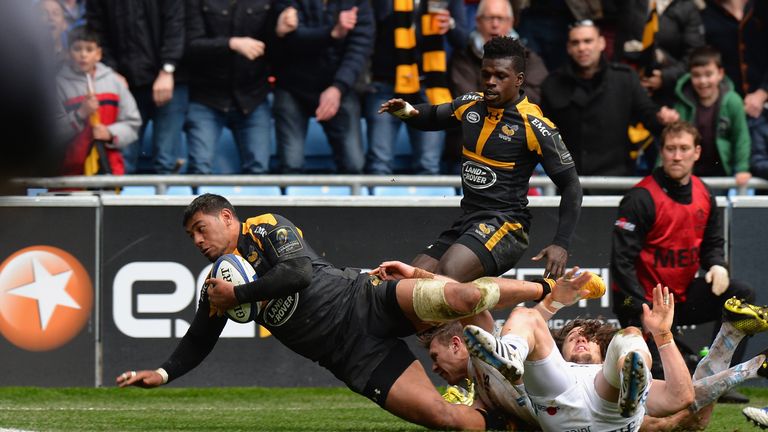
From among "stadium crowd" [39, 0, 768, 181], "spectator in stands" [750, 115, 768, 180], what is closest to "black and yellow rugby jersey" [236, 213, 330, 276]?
"stadium crowd" [39, 0, 768, 181]

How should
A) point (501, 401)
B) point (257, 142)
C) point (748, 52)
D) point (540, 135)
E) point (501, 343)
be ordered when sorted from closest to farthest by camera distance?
point (501, 343) → point (501, 401) → point (540, 135) → point (257, 142) → point (748, 52)

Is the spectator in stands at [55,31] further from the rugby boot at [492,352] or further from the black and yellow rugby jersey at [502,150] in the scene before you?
the black and yellow rugby jersey at [502,150]

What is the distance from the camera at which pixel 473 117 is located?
6.84 m

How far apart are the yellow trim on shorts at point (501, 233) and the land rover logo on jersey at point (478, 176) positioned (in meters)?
Result: 0.27

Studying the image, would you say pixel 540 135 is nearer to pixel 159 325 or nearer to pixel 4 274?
pixel 159 325

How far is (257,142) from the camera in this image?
951 cm

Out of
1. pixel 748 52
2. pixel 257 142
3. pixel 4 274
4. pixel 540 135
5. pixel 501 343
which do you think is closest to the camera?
pixel 501 343

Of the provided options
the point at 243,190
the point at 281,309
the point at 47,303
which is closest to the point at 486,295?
the point at 281,309

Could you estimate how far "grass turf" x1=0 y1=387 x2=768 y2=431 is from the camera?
622 cm

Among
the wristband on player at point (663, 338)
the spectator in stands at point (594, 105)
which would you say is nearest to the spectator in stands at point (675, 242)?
the spectator in stands at point (594, 105)

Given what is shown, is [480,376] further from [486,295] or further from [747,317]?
[747,317]

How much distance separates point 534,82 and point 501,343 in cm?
537

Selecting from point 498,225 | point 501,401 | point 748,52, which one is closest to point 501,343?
point 501,401

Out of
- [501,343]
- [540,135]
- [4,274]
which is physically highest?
[540,135]
